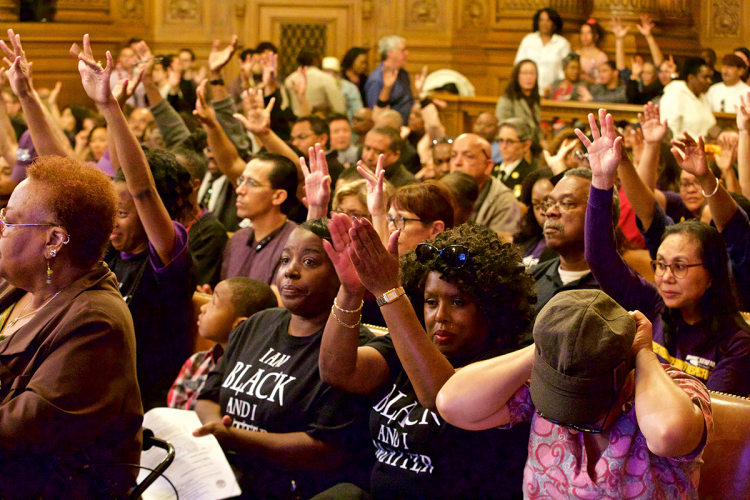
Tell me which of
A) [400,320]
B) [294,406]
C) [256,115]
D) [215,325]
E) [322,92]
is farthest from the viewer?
[322,92]

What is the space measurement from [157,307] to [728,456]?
187 cm

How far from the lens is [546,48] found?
9.14m

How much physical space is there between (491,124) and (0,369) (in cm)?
510

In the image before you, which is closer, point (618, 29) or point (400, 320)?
point (400, 320)

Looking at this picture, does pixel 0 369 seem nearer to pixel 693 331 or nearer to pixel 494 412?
pixel 494 412

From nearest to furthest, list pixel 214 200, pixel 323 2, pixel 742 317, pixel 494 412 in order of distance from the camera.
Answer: pixel 494 412 → pixel 742 317 → pixel 214 200 → pixel 323 2

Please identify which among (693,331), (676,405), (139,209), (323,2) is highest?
(323,2)

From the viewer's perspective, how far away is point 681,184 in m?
4.30

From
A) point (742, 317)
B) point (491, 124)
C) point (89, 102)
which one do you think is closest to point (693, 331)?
point (742, 317)

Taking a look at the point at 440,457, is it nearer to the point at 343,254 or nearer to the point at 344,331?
the point at 344,331

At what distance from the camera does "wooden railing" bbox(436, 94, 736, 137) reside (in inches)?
294

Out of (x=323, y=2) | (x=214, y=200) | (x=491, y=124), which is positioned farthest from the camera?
(x=323, y=2)

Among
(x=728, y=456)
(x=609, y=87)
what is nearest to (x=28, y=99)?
(x=728, y=456)

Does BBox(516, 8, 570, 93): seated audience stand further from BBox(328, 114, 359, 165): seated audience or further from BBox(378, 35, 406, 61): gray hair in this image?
BBox(328, 114, 359, 165): seated audience
